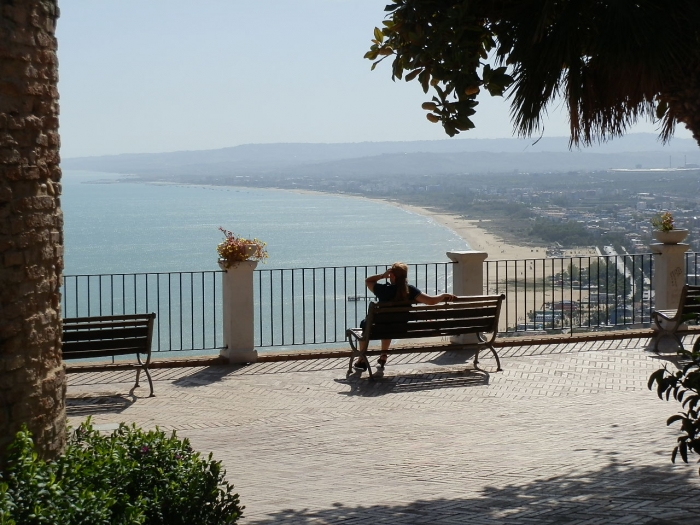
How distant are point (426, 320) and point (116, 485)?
628 centimetres

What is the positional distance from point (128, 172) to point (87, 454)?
182 m

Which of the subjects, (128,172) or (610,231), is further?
(128,172)

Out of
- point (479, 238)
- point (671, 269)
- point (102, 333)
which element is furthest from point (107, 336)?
point (479, 238)

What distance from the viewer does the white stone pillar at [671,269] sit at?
1300cm

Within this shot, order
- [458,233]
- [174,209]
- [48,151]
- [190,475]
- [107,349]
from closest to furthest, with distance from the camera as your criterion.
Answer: [190,475] < [48,151] < [107,349] < [458,233] < [174,209]

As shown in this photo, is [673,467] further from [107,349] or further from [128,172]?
[128,172]

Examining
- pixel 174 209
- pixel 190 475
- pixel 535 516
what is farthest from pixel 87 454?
pixel 174 209

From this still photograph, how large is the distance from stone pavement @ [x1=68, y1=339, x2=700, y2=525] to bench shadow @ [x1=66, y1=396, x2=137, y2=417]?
2 centimetres

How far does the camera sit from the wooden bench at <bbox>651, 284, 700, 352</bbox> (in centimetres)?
1112

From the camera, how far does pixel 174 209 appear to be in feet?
314


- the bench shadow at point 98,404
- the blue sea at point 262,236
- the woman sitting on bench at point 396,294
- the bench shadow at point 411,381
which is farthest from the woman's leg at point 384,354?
the blue sea at point 262,236

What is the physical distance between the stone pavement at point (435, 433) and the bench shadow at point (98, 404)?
19 millimetres

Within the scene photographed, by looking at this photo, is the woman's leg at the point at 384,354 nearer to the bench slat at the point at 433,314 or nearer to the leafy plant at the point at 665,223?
the bench slat at the point at 433,314

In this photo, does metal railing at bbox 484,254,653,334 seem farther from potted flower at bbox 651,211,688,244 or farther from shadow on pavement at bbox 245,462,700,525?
shadow on pavement at bbox 245,462,700,525
